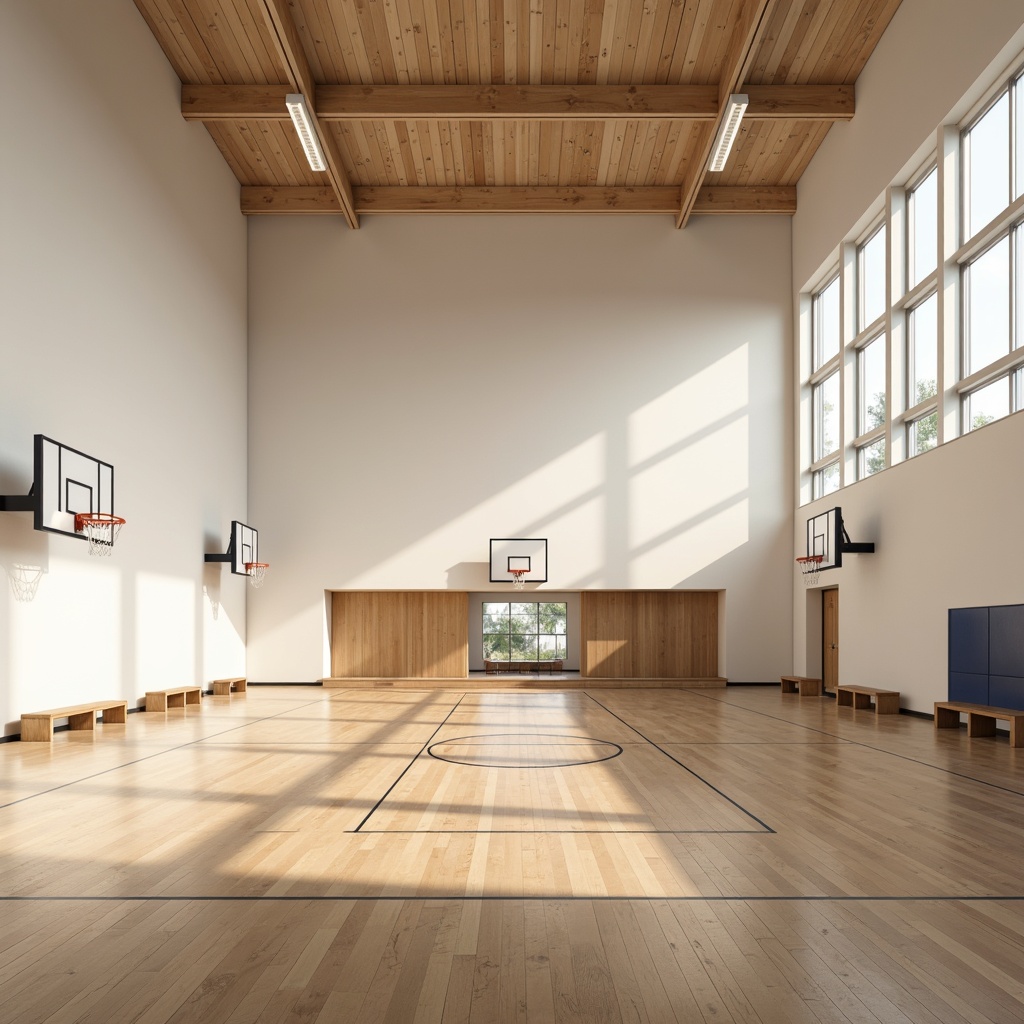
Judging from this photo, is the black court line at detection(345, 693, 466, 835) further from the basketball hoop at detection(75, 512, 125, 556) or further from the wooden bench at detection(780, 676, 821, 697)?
the wooden bench at detection(780, 676, 821, 697)

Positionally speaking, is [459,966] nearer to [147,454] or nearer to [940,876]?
[940,876]

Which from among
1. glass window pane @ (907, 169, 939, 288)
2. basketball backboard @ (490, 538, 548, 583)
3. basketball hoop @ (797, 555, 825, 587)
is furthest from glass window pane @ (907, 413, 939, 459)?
basketball backboard @ (490, 538, 548, 583)

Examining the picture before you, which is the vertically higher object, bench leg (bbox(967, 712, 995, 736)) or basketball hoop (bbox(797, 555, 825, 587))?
basketball hoop (bbox(797, 555, 825, 587))

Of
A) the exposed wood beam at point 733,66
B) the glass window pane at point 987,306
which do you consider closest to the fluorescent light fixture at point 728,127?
the exposed wood beam at point 733,66

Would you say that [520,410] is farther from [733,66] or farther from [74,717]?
[74,717]

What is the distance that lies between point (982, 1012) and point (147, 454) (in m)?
11.3

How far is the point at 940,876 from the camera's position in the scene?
13.0 ft

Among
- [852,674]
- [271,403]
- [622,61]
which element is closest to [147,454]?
[271,403]

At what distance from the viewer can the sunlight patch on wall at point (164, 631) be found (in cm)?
1180

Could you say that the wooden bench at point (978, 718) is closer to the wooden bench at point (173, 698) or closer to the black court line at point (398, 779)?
the black court line at point (398, 779)

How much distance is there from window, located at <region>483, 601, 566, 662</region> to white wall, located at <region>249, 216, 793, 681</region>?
5363 mm

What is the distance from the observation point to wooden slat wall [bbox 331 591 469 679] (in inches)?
677

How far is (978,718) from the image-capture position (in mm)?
8914

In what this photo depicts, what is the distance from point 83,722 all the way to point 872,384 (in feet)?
35.6
